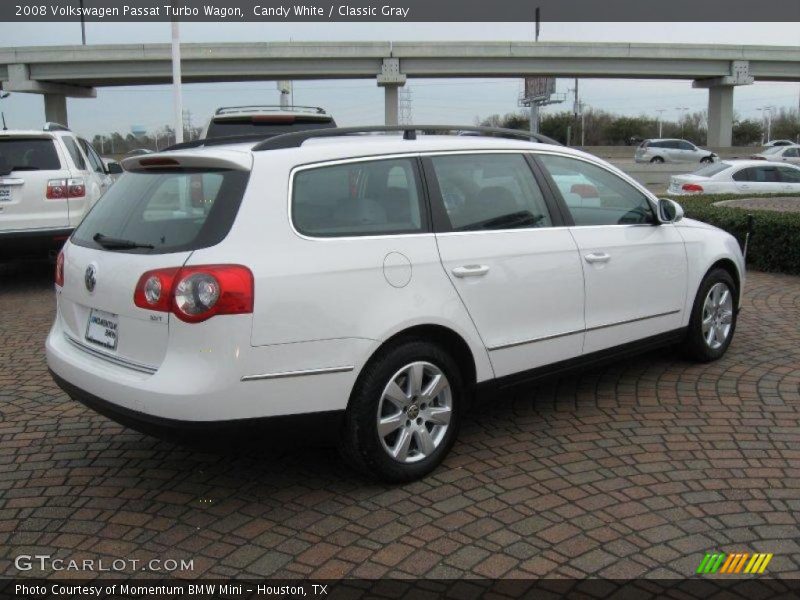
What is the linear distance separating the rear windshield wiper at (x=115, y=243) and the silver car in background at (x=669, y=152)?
41.3 m

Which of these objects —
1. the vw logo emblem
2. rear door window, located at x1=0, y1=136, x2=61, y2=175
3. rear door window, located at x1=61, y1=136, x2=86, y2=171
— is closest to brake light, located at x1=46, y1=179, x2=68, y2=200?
rear door window, located at x1=0, y1=136, x2=61, y2=175

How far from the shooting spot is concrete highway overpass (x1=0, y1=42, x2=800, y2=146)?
47250 mm

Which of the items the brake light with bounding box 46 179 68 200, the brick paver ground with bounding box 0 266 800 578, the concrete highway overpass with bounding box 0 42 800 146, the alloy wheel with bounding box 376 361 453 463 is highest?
the concrete highway overpass with bounding box 0 42 800 146

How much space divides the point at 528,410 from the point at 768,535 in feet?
5.99

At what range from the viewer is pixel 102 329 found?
3.72m

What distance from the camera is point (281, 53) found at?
4703 centimetres

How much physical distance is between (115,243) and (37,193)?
589 centimetres

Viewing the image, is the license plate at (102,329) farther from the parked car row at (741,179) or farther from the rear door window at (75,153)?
the parked car row at (741,179)

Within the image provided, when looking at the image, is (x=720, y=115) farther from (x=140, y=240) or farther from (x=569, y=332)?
(x=140, y=240)

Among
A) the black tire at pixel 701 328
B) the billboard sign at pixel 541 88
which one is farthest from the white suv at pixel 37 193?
the billboard sign at pixel 541 88

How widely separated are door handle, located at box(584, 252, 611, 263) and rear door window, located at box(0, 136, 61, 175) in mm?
6864

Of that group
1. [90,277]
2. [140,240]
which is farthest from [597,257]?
[90,277]

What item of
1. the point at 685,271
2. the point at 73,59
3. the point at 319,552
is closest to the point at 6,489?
the point at 319,552

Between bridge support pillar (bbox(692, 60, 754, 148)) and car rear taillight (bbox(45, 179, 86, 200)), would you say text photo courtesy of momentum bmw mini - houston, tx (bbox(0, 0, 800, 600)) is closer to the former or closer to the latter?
car rear taillight (bbox(45, 179, 86, 200))
